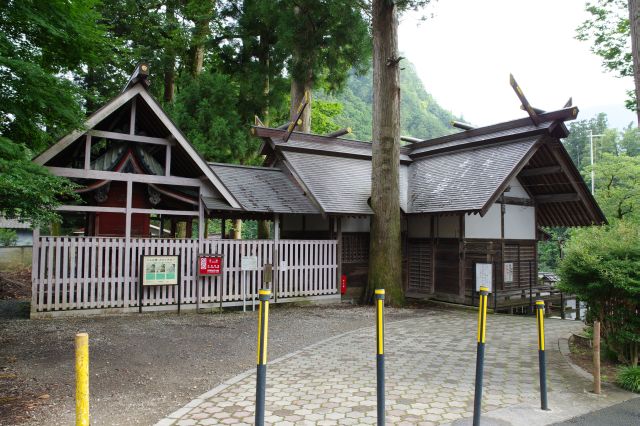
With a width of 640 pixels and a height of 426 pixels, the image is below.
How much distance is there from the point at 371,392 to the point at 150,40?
19.2m

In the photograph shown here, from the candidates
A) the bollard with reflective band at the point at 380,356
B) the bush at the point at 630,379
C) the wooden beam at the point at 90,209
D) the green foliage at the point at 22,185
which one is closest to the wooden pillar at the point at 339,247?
the wooden beam at the point at 90,209

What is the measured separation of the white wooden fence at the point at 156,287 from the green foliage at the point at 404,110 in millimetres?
14680

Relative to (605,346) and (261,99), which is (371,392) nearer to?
(605,346)

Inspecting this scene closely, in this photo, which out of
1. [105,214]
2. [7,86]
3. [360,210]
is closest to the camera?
[7,86]

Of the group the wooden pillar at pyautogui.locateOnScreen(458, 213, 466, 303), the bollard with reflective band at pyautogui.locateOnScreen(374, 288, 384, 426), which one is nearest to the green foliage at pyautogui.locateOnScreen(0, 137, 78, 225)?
the bollard with reflective band at pyautogui.locateOnScreen(374, 288, 384, 426)

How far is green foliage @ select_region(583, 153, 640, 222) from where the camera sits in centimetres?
2088

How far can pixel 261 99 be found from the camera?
69.1ft

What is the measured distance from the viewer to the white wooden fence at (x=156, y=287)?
9.95 m

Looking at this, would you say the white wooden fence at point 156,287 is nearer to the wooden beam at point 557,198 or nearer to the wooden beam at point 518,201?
the wooden beam at point 518,201

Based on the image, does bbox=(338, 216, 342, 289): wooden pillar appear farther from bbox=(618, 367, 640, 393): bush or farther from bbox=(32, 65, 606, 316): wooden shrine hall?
bbox=(618, 367, 640, 393): bush

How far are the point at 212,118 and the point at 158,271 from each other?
9895mm

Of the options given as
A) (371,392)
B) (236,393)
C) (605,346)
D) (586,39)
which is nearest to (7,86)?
(236,393)

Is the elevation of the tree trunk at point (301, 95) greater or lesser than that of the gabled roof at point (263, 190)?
greater

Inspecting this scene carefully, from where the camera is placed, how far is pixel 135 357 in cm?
704
